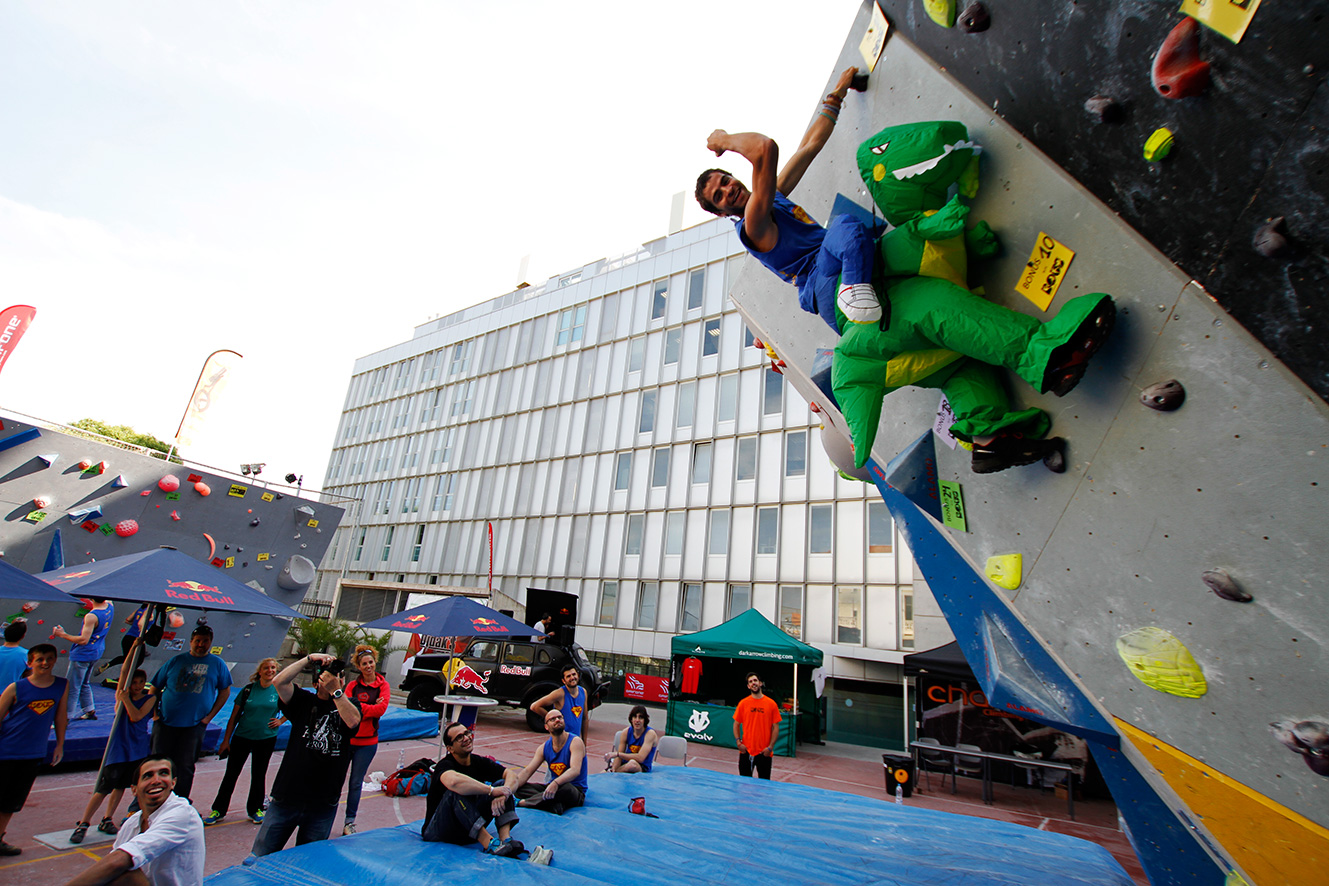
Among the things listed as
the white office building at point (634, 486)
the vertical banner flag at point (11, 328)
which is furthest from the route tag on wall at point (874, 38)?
the white office building at point (634, 486)

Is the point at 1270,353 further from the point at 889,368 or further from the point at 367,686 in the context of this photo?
the point at 367,686

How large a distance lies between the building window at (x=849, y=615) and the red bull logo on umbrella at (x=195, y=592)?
18.4 meters

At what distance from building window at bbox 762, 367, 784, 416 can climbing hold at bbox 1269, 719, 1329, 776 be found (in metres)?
22.2

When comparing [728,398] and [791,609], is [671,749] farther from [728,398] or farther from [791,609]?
[728,398]

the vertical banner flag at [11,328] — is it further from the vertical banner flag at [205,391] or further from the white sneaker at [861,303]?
the white sneaker at [861,303]

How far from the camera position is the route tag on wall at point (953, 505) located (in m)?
2.82

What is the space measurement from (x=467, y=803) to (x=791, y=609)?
18283 millimetres

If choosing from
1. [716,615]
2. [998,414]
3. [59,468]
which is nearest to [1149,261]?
[998,414]

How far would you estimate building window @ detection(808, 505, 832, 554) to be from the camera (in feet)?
70.5

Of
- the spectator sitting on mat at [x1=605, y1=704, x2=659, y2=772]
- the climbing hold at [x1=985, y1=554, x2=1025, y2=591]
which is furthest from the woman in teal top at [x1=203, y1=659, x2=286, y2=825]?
the climbing hold at [x1=985, y1=554, x2=1025, y2=591]

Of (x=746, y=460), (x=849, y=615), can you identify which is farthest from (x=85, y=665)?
(x=746, y=460)

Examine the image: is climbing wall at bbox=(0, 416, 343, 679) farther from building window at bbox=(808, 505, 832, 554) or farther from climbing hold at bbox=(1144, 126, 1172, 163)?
building window at bbox=(808, 505, 832, 554)

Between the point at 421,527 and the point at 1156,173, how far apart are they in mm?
35795

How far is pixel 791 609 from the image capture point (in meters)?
21.6
